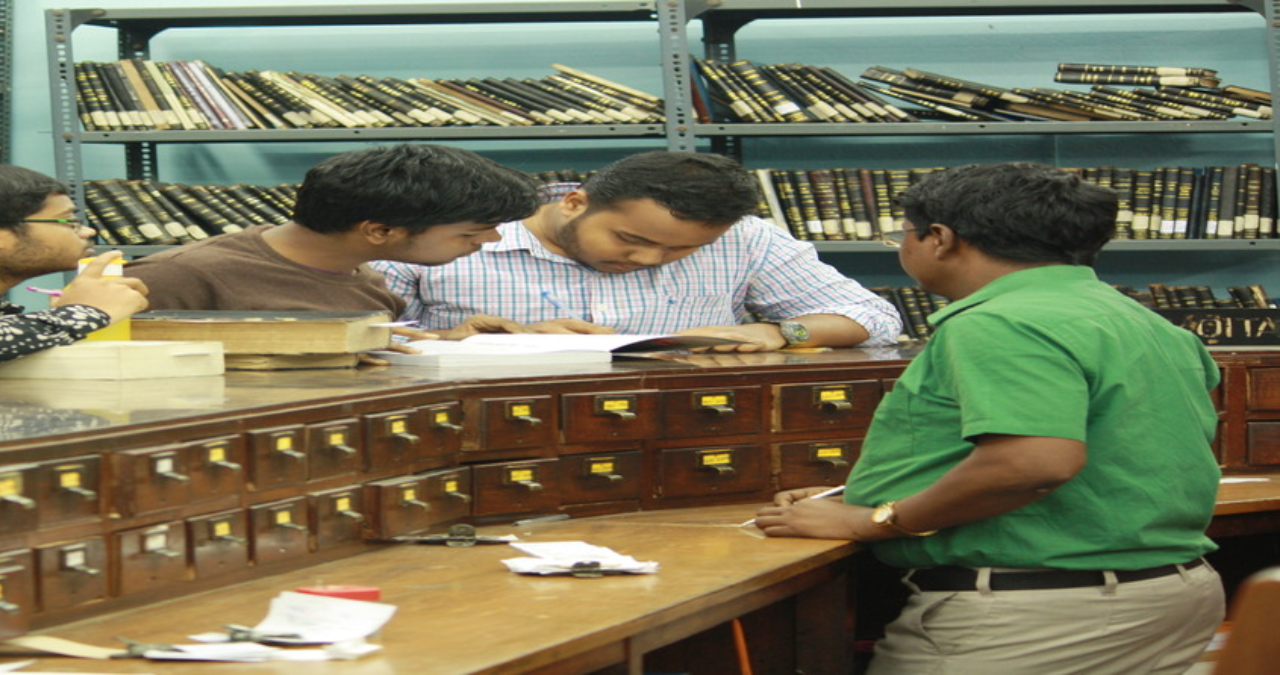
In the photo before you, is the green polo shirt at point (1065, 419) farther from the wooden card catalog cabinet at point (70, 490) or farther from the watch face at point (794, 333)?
the wooden card catalog cabinet at point (70, 490)

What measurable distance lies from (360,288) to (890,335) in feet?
3.56

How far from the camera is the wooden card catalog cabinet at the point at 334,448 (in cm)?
195

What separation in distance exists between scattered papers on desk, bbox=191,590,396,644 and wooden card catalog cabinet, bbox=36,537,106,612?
14 centimetres

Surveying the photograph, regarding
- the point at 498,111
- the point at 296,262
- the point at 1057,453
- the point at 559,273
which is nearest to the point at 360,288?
the point at 296,262

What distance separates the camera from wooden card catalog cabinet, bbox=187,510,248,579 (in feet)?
5.76

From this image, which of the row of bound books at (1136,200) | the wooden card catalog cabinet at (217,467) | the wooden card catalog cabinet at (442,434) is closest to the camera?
the wooden card catalog cabinet at (217,467)

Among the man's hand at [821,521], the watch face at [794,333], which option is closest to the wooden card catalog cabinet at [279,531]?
the man's hand at [821,521]

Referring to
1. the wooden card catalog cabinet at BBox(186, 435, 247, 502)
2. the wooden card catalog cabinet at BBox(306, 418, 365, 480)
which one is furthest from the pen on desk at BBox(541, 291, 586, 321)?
the wooden card catalog cabinet at BBox(186, 435, 247, 502)

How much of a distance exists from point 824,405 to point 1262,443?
0.97 m

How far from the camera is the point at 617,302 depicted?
125 inches

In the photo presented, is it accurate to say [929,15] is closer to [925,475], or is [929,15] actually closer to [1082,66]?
[1082,66]

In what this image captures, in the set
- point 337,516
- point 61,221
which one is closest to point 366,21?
point 61,221

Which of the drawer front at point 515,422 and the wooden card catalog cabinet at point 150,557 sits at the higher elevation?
the drawer front at point 515,422

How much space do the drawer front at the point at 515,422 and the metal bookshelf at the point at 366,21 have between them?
2346 mm
